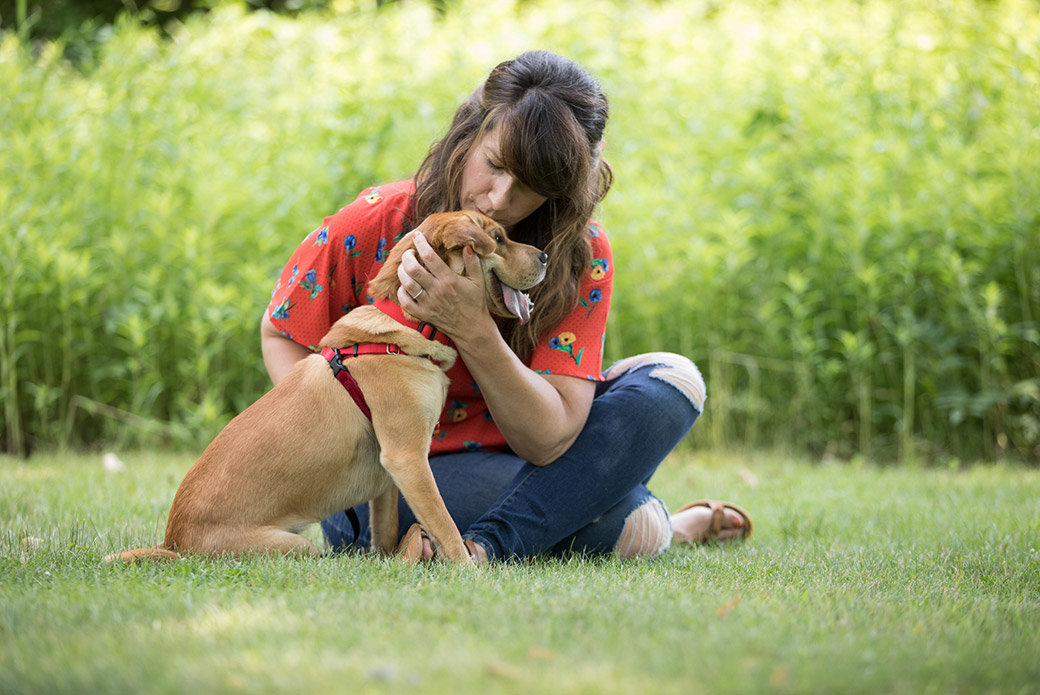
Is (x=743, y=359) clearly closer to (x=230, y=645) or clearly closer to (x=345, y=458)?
(x=345, y=458)

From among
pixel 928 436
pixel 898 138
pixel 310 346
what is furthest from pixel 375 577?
pixel 898 138

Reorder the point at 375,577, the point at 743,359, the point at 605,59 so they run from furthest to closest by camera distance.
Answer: the point at 605,59, the point at 743,359, the point at 375,577

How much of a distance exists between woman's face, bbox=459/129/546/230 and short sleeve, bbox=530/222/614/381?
334 millimetres

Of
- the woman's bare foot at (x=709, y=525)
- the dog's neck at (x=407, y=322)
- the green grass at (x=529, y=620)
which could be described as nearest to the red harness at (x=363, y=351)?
the dog's neck at (x=407, y=322)

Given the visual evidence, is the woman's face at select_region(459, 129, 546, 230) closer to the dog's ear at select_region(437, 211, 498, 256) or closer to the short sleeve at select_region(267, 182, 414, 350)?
the dog's ear at select_region(437, 211, 498, 256)

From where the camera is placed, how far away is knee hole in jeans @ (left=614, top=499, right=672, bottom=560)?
2.99 meters

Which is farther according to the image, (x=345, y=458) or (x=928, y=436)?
(x=928, y=436)

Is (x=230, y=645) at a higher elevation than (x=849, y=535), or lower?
higher

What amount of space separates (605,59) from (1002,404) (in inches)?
145

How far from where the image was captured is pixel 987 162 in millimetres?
5543

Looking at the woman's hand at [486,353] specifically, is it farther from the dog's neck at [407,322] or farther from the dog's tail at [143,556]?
the dog's tail at [143,556]

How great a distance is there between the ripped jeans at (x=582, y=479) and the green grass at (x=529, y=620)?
4.9 inches

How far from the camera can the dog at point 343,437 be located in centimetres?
257

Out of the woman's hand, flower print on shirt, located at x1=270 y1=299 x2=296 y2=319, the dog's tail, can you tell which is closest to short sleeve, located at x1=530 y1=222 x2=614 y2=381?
the woman's hand
